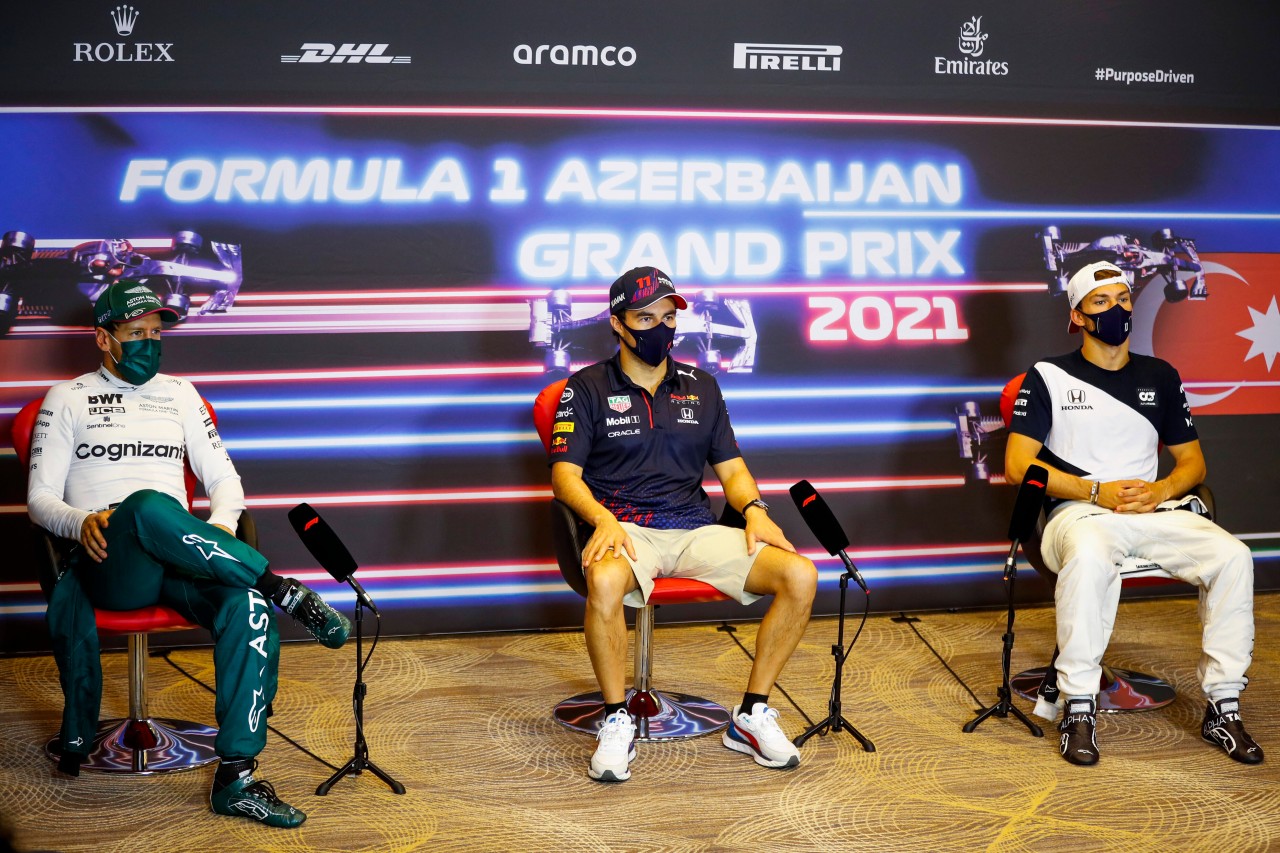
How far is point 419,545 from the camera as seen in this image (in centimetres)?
466

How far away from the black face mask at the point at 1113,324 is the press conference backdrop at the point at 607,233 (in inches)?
39.1

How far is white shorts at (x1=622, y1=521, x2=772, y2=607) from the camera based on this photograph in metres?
3.54

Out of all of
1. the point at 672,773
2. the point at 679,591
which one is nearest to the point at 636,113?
the point at 679,591

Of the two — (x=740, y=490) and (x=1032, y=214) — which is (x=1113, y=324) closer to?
(x=1032, y=214)

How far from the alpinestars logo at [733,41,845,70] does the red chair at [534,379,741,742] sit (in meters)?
1.63

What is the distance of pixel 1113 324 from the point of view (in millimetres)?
3932

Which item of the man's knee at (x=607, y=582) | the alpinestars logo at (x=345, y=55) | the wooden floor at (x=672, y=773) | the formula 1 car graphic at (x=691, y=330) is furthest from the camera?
the formula 1 car graphic at (x=691, y=330)

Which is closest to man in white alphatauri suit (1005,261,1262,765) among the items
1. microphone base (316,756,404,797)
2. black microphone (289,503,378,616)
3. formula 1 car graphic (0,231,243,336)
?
microphone base (316,756,404,797)

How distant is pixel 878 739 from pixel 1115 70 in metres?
3.06

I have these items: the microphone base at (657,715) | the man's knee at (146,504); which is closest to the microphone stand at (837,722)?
the microphone base at (657,715)

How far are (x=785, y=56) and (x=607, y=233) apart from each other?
999mm

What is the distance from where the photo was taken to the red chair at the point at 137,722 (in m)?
3.26

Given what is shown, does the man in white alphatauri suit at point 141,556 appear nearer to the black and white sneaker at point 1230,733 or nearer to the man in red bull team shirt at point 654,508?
the man in red bull team shirt at point 654,508

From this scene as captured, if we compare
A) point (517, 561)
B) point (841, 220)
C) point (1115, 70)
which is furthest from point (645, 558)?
point (1115, 70)
